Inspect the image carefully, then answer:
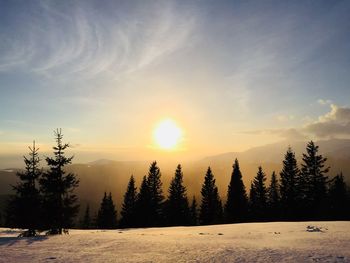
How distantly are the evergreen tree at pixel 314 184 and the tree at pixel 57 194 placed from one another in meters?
39.1

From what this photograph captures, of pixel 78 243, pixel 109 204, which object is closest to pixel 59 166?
pixel 78 243

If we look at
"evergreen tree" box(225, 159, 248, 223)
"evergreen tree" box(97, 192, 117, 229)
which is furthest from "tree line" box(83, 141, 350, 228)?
"evergreen tree" box(97, 192, 117, 229)

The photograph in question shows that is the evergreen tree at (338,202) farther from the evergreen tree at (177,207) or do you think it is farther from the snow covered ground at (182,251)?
the snow covered ground at (182,251)

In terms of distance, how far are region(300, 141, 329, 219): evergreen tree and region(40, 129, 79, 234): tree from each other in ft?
128

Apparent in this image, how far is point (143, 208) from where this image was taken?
6356 centimetres

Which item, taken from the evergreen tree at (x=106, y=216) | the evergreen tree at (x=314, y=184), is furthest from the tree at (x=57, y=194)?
the evergreen tree at (x=106, y=216)

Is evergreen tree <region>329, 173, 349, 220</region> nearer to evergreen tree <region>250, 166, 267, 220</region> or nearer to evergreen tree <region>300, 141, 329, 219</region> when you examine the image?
evergreen tree <region>300, 141, 329, 219</region>

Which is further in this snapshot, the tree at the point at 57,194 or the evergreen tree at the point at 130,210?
the evergreen tree at the point at 130,210

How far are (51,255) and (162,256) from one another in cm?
473

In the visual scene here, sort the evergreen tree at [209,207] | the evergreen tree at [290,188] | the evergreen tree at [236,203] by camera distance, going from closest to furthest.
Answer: the evergreen tree at [290,188] < the evergreen tree at [236,203] < the evergreen tree at [209,207]

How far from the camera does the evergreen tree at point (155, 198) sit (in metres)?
62.8

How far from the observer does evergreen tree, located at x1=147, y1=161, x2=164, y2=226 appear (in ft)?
206

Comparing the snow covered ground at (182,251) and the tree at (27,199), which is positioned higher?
the tree at (27,199)

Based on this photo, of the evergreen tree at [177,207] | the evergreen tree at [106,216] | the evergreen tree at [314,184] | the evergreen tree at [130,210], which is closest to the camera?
the evergreen tree at [314,184]
